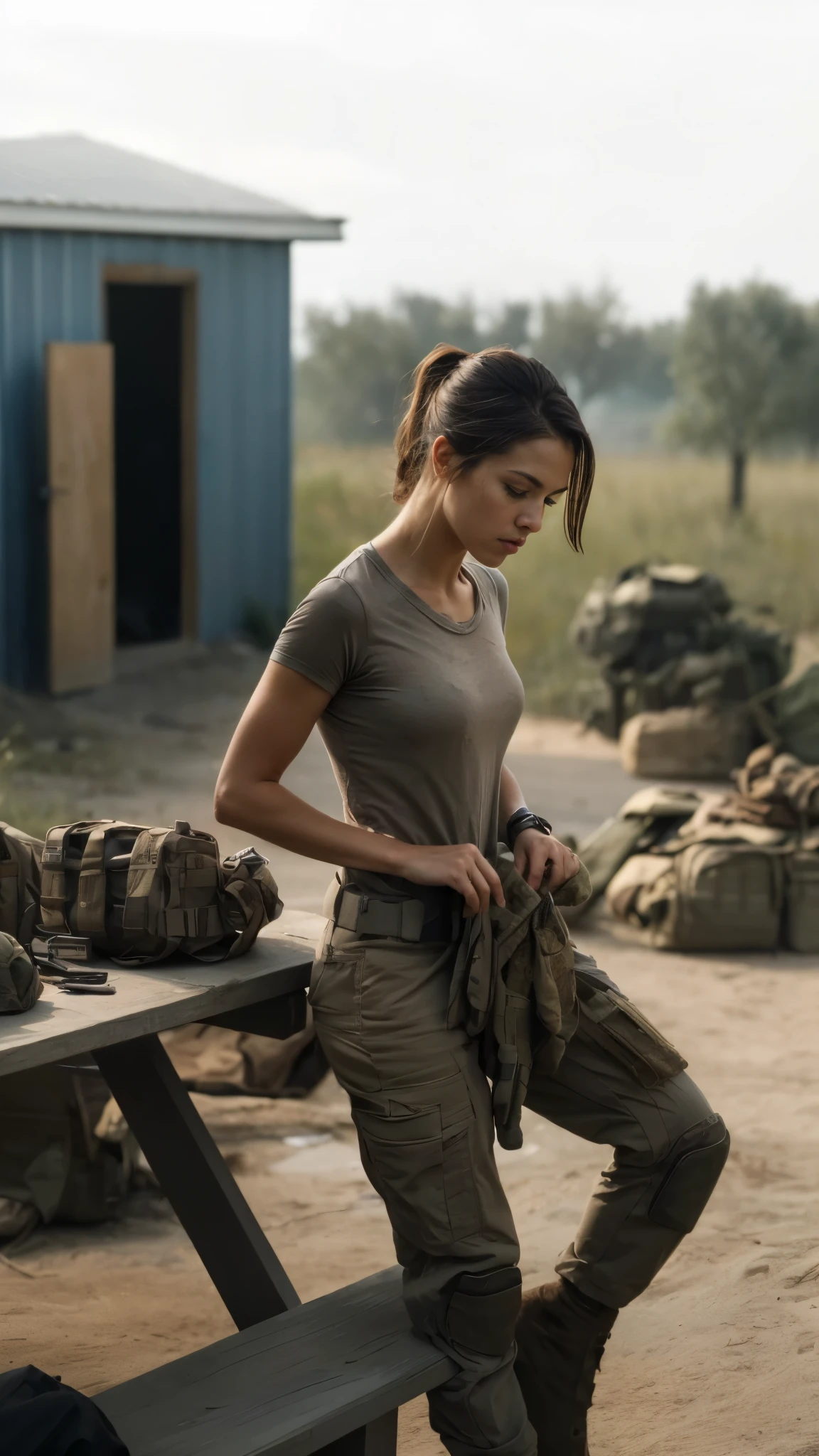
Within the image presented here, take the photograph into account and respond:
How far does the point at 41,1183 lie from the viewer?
4.89 m

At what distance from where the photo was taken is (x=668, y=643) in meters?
12.5

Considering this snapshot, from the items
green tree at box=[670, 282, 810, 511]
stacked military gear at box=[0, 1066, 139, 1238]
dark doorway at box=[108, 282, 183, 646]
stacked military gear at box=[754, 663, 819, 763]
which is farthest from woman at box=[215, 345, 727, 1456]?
green tree at box=[670, 282, 810, 511]

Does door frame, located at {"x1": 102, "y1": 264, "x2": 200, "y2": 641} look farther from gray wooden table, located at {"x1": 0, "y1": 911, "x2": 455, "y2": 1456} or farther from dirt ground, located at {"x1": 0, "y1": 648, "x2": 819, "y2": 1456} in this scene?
gray wooden table, located at {"x1": 0, "y1": 911, "x2": 455, "y2": 1456}

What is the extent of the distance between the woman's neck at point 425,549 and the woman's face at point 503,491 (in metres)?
0.04

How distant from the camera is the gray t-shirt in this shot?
302cm

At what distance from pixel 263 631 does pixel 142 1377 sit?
11.5 m

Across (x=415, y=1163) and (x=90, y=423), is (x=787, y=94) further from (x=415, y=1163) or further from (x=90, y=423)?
(x=415, y=1163)

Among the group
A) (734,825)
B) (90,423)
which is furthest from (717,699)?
(90,423)

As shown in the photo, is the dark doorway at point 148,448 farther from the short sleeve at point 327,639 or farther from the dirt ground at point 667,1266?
the short sleeve at point 327,639

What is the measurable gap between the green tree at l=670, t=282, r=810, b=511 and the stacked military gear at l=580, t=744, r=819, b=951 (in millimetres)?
23674

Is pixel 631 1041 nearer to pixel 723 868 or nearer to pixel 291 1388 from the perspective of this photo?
pixel 291 1388

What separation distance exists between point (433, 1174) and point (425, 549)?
1121 millimetres

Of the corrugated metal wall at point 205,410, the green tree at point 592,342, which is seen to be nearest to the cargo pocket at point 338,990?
the corrugated metal wall at point 205,410

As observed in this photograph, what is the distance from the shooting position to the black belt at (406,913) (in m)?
3.11
